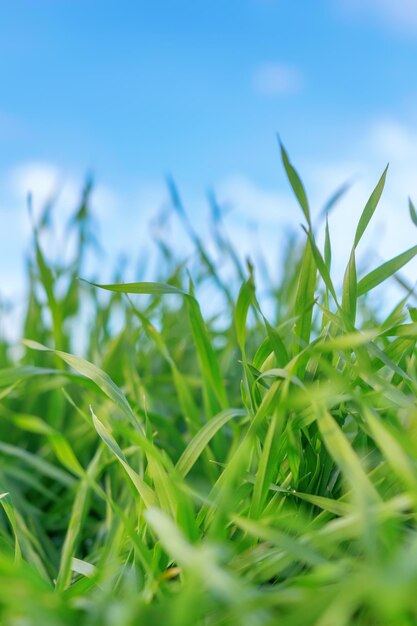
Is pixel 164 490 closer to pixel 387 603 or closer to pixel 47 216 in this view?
pixel 387 603

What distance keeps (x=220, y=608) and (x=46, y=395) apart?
0.81 m

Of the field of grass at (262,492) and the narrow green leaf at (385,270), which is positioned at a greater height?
the narrow green leaf at (385,270)

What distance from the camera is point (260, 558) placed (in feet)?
1.32

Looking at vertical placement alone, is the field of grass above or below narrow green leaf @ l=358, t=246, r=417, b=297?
below

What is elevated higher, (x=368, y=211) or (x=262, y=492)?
(x=368, y=211)

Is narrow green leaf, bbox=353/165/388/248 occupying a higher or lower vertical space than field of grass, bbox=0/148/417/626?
higher

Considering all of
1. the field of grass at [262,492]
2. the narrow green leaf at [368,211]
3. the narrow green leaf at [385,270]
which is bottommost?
the field of grass at [262,492]

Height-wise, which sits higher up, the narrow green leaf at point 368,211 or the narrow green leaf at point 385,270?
the narrow green leaf at point 368,211

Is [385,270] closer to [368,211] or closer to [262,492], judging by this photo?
[368,211]

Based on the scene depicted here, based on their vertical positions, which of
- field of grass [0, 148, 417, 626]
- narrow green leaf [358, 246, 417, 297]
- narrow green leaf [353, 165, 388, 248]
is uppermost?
narrow green leaf [353, 165, 388, 248]

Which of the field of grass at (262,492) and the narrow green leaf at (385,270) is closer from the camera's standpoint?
the field of grass at (262,492)

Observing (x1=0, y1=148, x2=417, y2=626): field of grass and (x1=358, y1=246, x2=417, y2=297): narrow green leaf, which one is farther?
(x1=358, y1=246, x2=417, y2=297): narrow green leaf

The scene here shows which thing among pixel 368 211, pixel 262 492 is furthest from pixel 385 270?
pixel 262 492

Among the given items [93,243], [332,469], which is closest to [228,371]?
[93,243]
